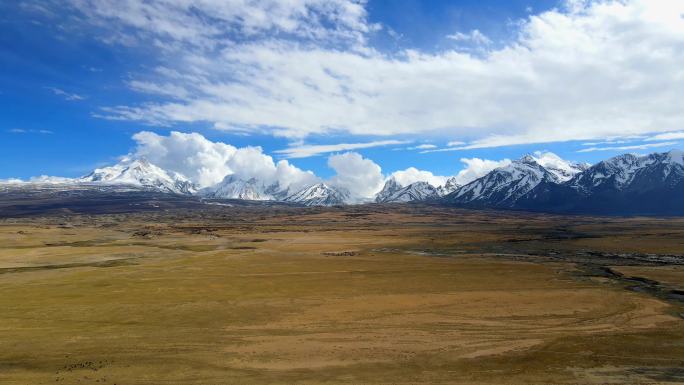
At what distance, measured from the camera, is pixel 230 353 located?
29.9m

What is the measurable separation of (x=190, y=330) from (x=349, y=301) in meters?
15.2

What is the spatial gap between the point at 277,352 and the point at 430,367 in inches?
384

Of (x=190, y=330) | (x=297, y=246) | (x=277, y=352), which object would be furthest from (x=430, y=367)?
(x=297, y=246)

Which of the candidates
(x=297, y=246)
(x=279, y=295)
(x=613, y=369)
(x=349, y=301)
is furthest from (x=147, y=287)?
(x=297, y=246)

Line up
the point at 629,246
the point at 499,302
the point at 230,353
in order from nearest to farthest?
the point at 230,353, the point at 499,302, the point at 629,246

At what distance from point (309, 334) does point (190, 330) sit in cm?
908

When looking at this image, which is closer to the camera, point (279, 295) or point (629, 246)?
point (279, 295)

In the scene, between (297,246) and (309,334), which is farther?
(297,246)

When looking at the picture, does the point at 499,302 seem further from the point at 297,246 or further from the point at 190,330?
the point at 297,246

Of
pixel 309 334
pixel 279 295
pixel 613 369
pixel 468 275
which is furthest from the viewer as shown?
pixel 468 275

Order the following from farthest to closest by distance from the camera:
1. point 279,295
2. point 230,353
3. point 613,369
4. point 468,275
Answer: point 468,275 → point 279,295 → point 230,353 → point 613,369

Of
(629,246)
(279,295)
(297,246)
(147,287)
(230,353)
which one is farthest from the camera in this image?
(297,246)

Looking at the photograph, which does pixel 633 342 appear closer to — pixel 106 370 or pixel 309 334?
pixel 309 334

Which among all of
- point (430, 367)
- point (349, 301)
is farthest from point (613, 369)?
point (349, 301)
